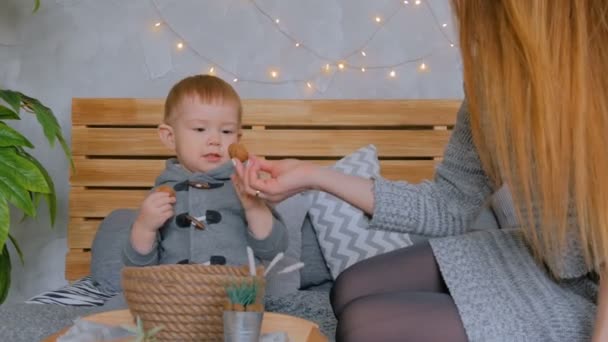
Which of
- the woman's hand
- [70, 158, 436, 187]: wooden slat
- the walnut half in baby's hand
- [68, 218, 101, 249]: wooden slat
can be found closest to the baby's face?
the walnut half in baby's hand

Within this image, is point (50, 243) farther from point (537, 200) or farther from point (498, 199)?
point (537, 200)

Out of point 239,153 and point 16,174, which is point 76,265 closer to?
point 16,174

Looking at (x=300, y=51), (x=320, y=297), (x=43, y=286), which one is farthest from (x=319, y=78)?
(x=43, y=286)

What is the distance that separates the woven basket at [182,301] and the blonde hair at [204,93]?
717 mm

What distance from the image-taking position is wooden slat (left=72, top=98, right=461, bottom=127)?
7.62 ft

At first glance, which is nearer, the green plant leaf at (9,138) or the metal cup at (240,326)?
the metal cup at (240,326)

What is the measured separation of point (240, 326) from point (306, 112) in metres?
1.44

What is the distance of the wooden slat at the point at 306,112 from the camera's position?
7.62 feet

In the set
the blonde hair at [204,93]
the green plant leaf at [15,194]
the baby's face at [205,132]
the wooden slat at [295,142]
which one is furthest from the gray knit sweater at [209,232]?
the wooden slat at [295,142]

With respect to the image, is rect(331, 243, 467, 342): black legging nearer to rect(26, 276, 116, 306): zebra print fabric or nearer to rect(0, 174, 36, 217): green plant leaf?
rect(26, 276, 116, 306): zebra print fabric

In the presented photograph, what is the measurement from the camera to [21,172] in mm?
1909

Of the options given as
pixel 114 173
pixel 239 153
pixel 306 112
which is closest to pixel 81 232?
pixel 114 173

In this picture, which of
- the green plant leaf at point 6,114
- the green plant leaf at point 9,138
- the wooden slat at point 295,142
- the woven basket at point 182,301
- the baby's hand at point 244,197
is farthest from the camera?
the wooden slat at point 295,142

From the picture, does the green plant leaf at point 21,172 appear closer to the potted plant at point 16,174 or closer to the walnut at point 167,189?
the potted plant at point 16,174
